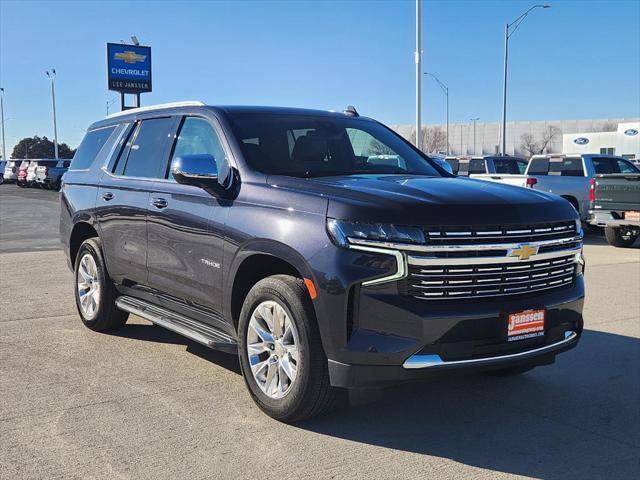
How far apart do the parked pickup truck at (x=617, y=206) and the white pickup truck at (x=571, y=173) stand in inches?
56.1

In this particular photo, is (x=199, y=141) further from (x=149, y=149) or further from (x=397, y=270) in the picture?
(x=397, y=270)

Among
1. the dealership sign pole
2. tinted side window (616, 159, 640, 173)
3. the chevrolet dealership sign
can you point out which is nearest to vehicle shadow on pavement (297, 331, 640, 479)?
tinted side window (616, 159, 640, 173)

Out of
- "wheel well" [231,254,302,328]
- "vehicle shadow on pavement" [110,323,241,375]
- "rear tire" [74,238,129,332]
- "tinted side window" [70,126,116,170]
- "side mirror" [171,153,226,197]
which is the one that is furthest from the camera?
"tinted side window" [70,126,116,170]

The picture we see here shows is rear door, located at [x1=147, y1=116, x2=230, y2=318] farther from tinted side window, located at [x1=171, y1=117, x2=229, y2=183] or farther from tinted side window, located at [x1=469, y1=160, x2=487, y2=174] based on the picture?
tinted side window, located at [x1=469, y1=160, x2=487, y2=174]

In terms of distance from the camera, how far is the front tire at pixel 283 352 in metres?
3.87

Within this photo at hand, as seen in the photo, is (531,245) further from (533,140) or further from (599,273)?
(533,140)

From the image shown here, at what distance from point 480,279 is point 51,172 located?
1658 inches

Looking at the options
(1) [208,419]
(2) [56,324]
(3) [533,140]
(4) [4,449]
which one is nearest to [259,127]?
(1) [208,419]

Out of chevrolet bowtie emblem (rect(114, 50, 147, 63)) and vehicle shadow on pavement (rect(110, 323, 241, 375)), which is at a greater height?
chevrolet bowtie emblem (rect(114, 50, 147, 63))

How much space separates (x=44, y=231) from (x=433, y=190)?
14555 millimetres

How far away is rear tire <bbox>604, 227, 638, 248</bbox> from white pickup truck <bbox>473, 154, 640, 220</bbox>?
1309 mm

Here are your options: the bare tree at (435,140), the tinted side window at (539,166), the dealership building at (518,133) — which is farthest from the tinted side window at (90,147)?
the bare tree at (435,140)

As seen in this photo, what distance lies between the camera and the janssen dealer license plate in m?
3.83

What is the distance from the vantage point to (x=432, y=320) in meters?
3.58
